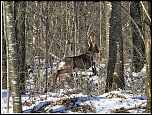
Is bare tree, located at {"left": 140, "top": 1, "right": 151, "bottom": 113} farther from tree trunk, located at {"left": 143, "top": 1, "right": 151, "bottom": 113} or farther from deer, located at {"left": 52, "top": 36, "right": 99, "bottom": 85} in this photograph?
deer, located at {"left": 52, "top": 36, "right": 99, "bottom": 85}

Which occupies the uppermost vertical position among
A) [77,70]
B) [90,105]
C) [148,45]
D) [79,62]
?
[148,45]

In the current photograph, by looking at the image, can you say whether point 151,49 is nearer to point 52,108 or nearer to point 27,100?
point 52,108

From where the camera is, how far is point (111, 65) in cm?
1062

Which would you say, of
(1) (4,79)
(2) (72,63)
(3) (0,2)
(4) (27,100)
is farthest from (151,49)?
(1) (4,79)

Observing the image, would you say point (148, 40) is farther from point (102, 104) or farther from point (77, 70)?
point (77, 70)

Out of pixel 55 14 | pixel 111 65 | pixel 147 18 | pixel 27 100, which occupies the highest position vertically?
pixel 55 14

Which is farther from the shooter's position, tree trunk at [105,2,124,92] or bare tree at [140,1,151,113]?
tree trunk at [105,2,124,92]

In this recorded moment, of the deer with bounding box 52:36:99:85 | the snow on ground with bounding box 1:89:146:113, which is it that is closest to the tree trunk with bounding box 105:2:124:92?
the deer with bounding box 52:36:99:85

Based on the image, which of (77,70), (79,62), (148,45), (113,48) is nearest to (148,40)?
(148,45)

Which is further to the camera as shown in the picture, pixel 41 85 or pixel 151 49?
pixel 41 85

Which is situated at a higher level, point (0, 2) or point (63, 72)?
point (0, 2)

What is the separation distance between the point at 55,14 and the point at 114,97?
17311 mm

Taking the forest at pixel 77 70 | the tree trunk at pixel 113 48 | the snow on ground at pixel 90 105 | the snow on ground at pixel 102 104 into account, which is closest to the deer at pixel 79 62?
the forest at pixel 77 70

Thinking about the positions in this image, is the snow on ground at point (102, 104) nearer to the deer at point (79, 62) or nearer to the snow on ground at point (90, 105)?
the snow on ground at point (90, 105)
